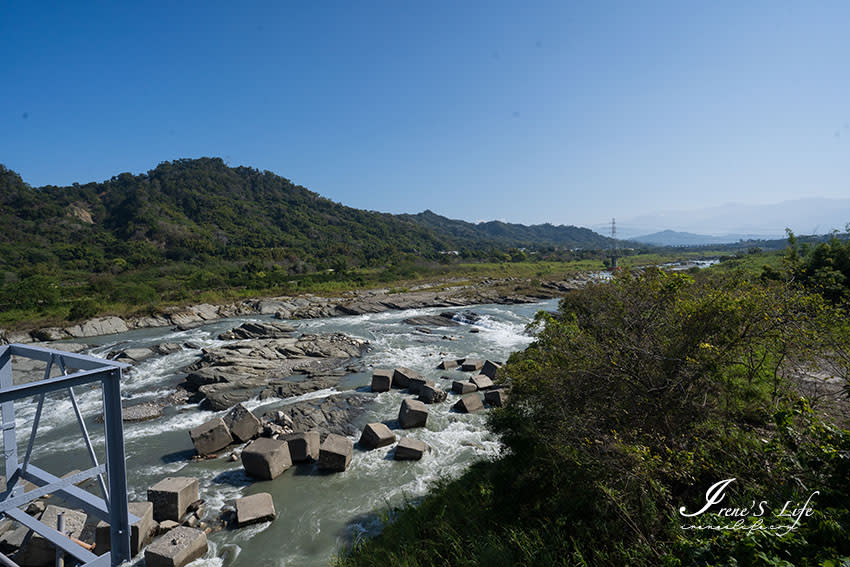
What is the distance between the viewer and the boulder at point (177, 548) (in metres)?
7.34

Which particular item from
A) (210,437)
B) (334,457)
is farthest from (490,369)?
(210,437)

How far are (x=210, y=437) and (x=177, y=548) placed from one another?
4.92 meters

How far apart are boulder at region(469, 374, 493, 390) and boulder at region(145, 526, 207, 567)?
441 inches

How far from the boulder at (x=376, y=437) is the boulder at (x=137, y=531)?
5.71 meters

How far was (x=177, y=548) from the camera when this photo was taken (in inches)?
297

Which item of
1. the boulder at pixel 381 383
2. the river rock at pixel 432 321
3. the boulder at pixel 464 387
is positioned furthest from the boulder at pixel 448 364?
the river rock at pixel 432 321

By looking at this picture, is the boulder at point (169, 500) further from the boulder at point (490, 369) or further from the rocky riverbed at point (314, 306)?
the rocky riverbed at point (314, 306)

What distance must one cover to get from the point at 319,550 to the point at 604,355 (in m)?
7.04

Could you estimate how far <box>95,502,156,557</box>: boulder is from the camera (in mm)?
7527

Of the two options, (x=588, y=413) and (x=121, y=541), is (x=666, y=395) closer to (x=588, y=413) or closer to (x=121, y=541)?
(x=588, y=413)

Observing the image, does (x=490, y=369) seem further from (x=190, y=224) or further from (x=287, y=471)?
(x=190, y=224)

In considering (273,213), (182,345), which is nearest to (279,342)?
(182,345)

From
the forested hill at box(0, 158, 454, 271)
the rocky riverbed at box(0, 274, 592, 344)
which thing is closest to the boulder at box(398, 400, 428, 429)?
the rocky riverbed at box(0, 274, 592, 344)

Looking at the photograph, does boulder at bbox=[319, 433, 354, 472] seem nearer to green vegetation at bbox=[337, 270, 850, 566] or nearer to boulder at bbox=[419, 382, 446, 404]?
green vegetation at bbox=[337, 270, 850, 566]
